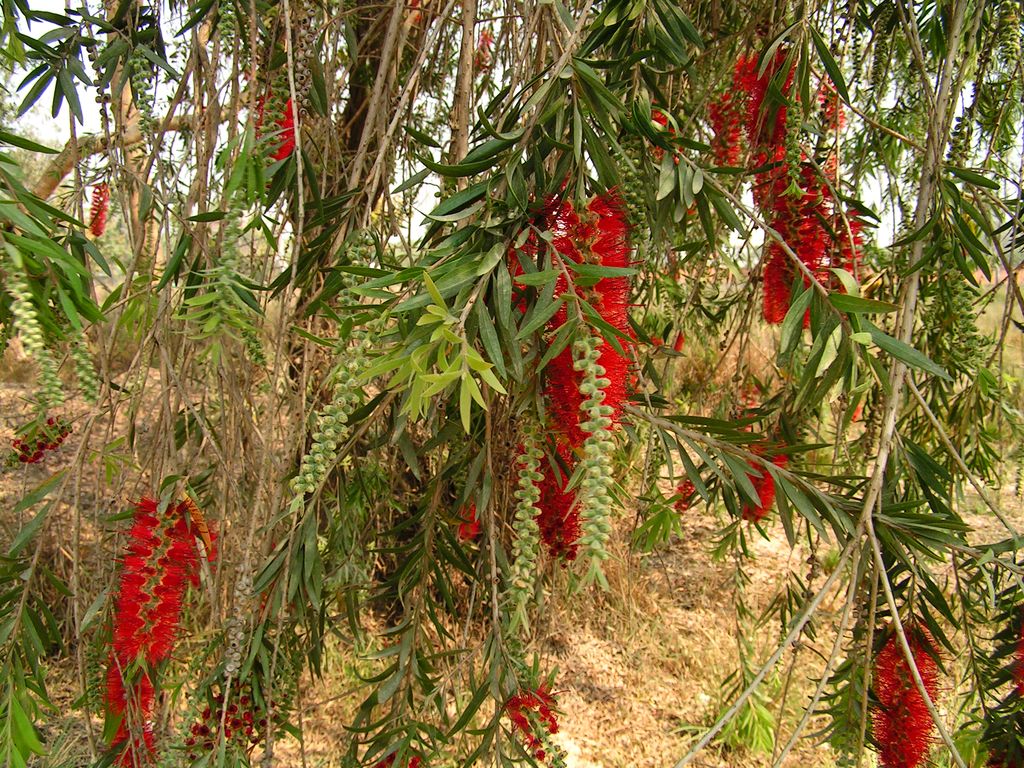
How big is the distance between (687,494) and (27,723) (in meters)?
1.05

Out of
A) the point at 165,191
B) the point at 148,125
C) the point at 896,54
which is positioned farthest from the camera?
the point at 896,54

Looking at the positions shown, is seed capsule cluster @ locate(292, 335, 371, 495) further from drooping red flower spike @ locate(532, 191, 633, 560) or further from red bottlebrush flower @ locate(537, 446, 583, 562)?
red bottlebrush flower @ locate(537, 446, 583, 562)

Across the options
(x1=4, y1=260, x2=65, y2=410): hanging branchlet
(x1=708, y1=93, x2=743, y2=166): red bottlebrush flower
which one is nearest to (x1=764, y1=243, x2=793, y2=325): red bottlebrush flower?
(x1=708, y1=93, x2=743, y2=166): red bottlebrush flower

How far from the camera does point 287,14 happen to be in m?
0.79

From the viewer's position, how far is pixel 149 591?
2.96 ft

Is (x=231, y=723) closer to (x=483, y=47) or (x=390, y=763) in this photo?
(x=390, y=763)

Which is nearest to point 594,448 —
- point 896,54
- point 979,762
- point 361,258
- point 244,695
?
point 361,258

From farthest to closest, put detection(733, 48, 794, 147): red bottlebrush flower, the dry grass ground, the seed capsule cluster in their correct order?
the dry grass ground, detection(733, 48, 794, 147): red bottlebrush flower, the seed capsule cluster

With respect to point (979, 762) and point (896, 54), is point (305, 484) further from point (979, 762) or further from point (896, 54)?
point (896, 54)

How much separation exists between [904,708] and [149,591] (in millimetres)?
1019

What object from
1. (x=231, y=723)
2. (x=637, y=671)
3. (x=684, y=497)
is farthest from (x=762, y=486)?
(x=637, y=671)

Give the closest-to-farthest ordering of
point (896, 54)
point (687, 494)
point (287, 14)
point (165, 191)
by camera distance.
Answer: point (287, 14)
point (165, 191)
point (687, 494)
point (896, 54)

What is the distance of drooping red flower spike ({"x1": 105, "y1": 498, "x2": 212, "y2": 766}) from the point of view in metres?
0.90

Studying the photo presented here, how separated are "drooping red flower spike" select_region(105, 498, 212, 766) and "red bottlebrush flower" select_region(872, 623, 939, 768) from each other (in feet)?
3.13
